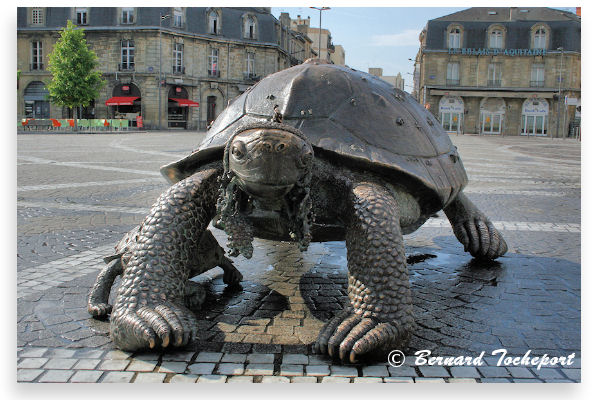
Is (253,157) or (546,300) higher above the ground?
(253,157)

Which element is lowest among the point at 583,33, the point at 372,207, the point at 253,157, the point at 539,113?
the point at 372,207

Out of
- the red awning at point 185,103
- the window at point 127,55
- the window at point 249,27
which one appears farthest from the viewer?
the window at point 249,27

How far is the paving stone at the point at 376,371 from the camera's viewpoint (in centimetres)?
243

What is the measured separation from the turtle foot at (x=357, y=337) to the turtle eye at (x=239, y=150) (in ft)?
3.09

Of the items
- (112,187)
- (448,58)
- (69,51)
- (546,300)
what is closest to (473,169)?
(112,187)

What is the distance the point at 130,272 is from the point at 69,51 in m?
37.1

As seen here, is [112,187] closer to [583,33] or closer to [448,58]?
[583,33]

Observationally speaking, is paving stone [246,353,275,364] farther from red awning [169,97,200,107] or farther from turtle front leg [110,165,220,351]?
red awning [169,97,200,107]

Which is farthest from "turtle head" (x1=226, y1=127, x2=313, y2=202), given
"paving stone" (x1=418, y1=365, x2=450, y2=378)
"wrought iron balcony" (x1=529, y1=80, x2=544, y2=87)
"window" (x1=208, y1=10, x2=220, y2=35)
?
"wrought iron balcony" (x1=529, y1=80, x2=544, y2=87)

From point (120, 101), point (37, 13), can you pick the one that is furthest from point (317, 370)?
point (120, 101)

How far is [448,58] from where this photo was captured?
43906mm

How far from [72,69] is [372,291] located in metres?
37.7

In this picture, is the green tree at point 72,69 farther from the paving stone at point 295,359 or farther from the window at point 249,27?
the paving stone at point 295,359

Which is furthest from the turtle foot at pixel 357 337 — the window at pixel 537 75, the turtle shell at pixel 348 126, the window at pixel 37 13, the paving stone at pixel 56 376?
the window at pixel 537 75
